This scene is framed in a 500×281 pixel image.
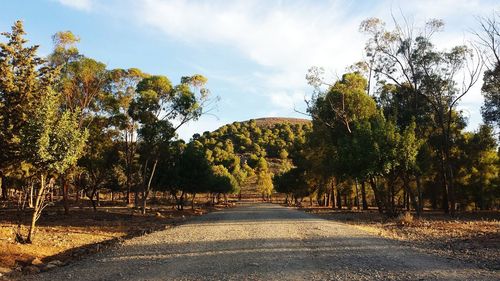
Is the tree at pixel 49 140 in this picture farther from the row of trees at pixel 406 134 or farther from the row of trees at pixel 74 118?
the row of trees at pixel 406 134

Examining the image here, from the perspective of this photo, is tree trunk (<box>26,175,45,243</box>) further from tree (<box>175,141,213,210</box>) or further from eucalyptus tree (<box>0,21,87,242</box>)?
tree (<box>175,141,213,210</box>)

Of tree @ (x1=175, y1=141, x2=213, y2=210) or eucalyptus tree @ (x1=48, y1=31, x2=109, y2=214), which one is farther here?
tree @ (x1=175, y1=141, x2=213, y2=210)

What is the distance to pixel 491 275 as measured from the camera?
9203 mm

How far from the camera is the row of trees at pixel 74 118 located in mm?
16047

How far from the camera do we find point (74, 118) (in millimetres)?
16672

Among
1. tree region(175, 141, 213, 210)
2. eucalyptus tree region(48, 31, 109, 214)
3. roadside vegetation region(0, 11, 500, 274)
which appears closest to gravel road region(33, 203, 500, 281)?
roadside vegetation region(0, 11, 500, 274)

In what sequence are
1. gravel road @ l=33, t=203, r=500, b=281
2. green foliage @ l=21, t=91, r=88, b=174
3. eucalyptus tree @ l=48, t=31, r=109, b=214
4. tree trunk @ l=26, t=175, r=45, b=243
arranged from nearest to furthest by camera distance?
gravel road @ l=33, t=203, r=500, b=281
green foliage @ l=21, t=91, r=88, b=174
tree trunk @ l=26, t=175, r=45, b=243
eucalyptus tree @ l=48, t=31, r=109, b=214

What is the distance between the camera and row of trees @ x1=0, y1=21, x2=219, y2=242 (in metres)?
16.0

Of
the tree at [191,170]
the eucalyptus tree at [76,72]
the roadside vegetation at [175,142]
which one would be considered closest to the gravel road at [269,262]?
the roadside vegetation at [175,142]

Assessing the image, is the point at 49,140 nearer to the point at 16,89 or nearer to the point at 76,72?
the point at 16,89

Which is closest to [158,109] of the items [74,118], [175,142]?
[175,142]

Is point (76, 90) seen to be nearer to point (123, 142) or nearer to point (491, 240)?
point (123, 142)

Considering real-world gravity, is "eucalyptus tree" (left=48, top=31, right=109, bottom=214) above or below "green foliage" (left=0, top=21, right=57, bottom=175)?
above

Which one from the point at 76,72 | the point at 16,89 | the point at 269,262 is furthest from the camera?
the point at 76,72
